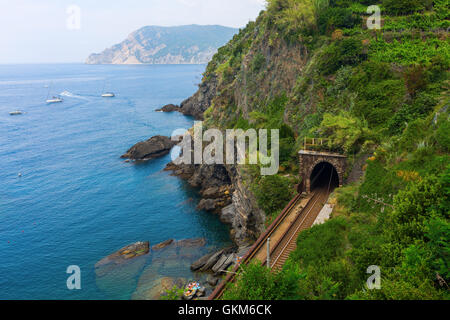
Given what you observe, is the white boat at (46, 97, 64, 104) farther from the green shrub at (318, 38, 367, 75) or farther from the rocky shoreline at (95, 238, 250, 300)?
the green shrub at (318, 38, 367, 75)

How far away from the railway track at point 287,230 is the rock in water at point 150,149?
187 ft

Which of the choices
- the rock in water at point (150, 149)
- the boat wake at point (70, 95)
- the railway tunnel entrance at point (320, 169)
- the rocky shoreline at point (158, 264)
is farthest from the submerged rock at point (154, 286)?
the boat wake at point (70, 95)

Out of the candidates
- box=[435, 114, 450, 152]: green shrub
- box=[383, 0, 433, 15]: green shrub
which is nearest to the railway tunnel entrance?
box=[435, 114, 450, 152]: green shrub

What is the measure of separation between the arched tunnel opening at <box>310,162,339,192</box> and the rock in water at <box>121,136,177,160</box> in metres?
54.7

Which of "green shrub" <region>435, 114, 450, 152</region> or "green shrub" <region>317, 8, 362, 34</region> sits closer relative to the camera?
"green shrub" <region>435, 114, 450, 152</region>

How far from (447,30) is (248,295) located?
45539 mm

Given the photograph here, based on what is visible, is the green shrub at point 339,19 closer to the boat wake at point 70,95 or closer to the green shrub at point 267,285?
the green shrub at point 267,285

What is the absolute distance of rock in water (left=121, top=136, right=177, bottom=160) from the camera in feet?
268

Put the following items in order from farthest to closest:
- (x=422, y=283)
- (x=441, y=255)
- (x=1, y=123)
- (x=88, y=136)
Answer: (x=1, y=123) < (x=88, y=136) < (x=441, y=255) < (x=422, y=283)

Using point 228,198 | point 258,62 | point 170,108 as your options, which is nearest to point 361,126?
point 228,198

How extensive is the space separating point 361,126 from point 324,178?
338 inches
